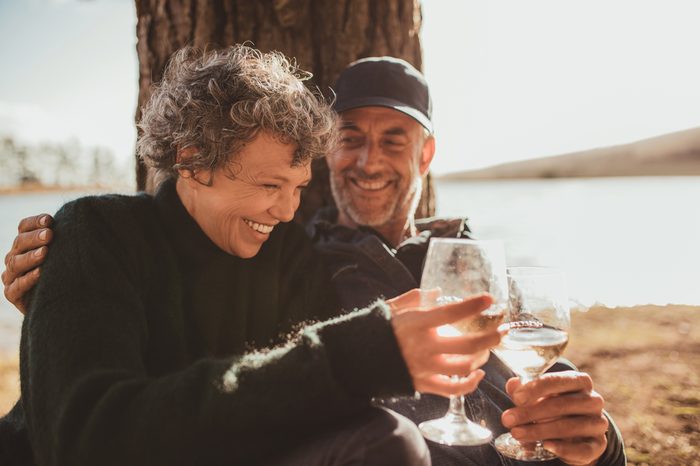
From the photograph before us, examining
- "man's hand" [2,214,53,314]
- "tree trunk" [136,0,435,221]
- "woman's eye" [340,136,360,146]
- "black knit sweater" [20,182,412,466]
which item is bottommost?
"black knit sweater" [20,182,412,466]

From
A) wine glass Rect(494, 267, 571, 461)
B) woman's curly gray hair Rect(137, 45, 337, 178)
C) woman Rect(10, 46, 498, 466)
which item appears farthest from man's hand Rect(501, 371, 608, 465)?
woman's curly gray hair Rect(137, 45, 337, 178)

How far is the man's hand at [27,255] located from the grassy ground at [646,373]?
348 cm

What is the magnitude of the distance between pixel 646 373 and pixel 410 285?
11.8 feet

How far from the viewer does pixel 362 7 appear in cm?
331

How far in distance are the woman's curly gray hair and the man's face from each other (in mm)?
723

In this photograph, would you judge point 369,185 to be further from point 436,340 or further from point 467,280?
point 436,340

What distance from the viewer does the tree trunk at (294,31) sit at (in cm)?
307

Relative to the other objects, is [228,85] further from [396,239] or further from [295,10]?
[396,239]

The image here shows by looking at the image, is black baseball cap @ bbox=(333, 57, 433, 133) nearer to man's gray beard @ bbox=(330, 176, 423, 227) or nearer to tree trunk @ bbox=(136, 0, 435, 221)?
tree trunk @ bbox=(136, 0, 435, 221)

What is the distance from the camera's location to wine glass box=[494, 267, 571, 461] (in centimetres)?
158

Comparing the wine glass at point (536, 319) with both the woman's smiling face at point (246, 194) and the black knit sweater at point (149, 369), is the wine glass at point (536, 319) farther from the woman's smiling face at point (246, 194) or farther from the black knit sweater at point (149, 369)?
the woman's smiling face at point (246, 194)

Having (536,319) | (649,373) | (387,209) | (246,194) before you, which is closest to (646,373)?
(649,373)

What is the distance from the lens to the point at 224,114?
6.97ft

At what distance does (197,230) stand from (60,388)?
2.89 ft
